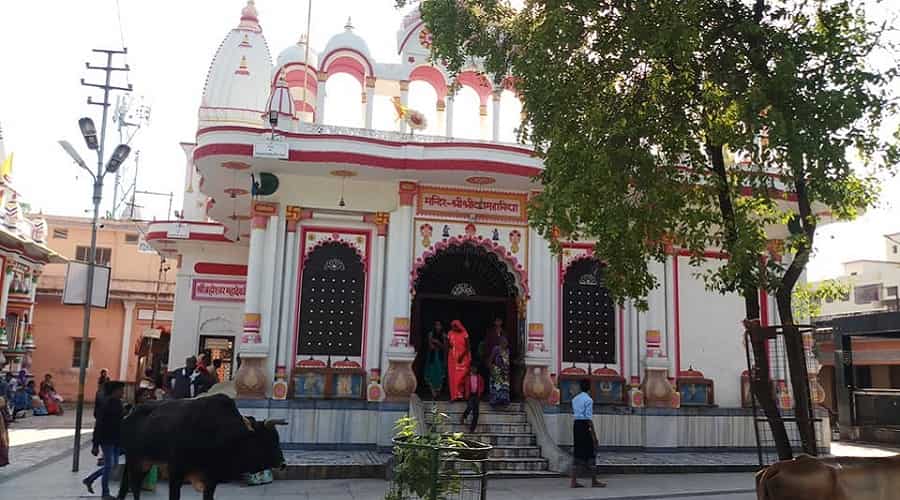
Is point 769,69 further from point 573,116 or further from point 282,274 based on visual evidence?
point 282,274

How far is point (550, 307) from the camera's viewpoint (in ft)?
40.7

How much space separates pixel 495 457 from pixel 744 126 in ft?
20.8

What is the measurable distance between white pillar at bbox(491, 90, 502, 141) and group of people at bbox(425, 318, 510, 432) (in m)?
3.61

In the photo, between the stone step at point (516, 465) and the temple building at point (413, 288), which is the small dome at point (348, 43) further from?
the stone step at point (516, 465)

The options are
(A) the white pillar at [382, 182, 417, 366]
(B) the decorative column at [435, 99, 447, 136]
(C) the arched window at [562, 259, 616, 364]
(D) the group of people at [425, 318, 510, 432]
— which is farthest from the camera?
(B) the decorative column at [435, 99, 447, 136]

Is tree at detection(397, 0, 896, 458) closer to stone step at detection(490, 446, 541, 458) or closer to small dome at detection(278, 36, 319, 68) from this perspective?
stone step at detection(490, 446, 541, 458)

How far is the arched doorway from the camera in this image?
1264 centimetres

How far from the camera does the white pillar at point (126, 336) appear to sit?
26906 mm

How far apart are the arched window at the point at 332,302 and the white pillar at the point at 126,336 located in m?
17.9

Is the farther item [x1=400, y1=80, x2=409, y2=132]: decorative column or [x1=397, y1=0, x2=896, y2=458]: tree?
[x1=400, y1=80, x2=409, y2=132]: decorative column

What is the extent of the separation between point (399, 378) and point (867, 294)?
102ft

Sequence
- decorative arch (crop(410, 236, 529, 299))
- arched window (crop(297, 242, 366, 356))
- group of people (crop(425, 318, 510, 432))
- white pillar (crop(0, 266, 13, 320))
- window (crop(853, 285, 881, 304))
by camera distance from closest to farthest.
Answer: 1. group of people (crop(425, 318, 510, 432))
2. arched window (crop(297, 242, 366, 356))
3. decorative arch (crop(410, 236, 529, 299))
4. white pillar (crop(0, 266, 13, 320))
5. window (crop(853, 285, 881, 304))

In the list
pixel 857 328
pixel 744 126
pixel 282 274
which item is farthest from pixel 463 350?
pixel 857 328

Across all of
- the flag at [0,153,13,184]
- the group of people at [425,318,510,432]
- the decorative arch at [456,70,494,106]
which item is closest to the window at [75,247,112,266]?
the flag at [0,153,13,184]
